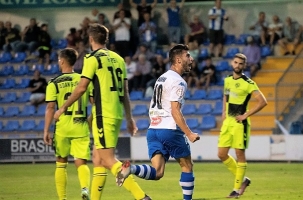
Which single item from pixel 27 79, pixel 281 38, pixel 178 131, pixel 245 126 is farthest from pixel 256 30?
pixel 178 131

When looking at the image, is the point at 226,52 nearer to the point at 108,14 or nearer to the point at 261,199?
the point at 108,14

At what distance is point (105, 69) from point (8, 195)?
488cm

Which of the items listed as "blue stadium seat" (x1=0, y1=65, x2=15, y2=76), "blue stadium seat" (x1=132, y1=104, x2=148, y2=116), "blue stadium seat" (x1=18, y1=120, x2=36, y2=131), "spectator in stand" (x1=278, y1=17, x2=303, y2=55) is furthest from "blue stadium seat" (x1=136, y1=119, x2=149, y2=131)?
"blue stadium seat" (x1=0, y1=65, x2=15, y2=76)

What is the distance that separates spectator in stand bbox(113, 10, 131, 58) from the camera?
27.5 meters

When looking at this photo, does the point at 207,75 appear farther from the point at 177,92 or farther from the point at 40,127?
the point at 177,92

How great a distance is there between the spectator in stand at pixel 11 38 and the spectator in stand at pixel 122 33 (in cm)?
422

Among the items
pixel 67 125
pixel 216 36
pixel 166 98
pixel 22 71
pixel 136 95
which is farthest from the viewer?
pixel 22 71

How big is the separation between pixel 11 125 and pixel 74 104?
51.6ft

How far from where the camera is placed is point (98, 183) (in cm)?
1046

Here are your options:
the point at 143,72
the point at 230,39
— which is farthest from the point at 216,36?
the point at 143,72

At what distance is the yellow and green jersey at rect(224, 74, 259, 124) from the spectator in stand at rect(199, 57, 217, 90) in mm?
11726

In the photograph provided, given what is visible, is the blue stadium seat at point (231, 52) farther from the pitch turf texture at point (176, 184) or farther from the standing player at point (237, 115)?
the standing player at point (237, 115)

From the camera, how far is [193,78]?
2639cm

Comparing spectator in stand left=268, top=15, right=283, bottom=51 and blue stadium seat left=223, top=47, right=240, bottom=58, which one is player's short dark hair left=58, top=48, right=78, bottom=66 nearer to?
spectator in stand left=268, top=15, right=283, bottom=51
